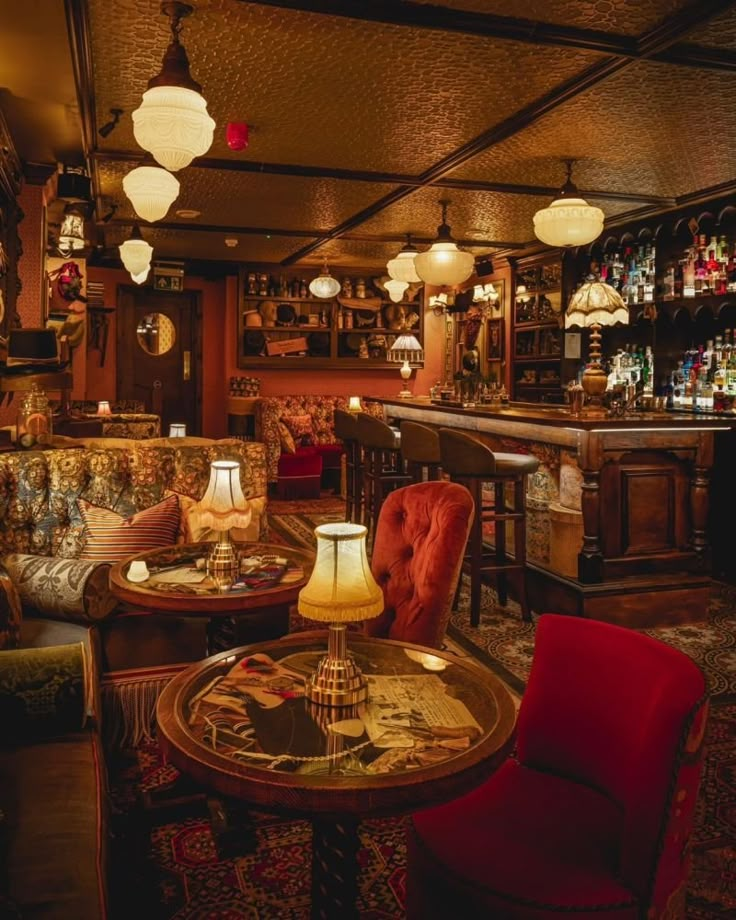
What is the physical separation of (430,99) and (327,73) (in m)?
0.60

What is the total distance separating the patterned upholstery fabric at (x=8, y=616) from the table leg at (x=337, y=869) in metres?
1.22

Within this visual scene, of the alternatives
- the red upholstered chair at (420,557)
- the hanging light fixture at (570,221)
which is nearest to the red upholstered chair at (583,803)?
the red upholstered chair at (420,557)

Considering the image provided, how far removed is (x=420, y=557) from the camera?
2438 millimetres

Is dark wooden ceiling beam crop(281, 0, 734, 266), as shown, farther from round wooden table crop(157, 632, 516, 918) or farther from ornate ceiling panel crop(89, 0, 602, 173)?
round wooden table crop(157, 632, 516, 918)

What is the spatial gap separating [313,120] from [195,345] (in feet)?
21.8

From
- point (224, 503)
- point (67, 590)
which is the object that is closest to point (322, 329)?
point (67, 590)

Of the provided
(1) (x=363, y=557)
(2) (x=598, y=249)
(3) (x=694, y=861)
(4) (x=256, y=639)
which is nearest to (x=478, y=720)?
(1) (x=363, y=557)

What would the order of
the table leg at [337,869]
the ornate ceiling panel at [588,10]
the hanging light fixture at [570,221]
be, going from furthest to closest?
the hanging light fixture at [570,221] < the ornate ceiling panel at [588,10] < the table leg at [337,869]

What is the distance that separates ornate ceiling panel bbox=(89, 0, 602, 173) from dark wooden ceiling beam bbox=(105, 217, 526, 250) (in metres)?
2.68

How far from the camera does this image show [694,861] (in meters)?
2.21

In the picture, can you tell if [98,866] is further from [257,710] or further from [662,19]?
[662,19]

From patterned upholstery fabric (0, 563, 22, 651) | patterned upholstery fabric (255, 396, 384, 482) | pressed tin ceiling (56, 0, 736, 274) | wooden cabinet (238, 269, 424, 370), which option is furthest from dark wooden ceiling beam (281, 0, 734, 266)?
wooden cabinet (238, 269, 424, 370)

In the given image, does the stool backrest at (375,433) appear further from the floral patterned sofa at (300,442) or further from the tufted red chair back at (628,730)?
the tufted red chair back at (628,730)

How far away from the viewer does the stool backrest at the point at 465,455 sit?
14.0 ft
